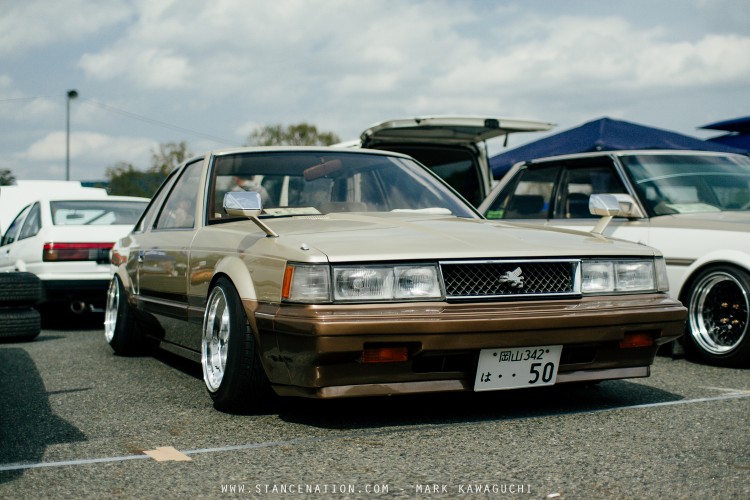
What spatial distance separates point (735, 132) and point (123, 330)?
15.4 meters

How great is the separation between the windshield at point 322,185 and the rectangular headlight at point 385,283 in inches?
51.1

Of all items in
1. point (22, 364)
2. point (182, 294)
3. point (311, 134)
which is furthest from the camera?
point (311, 134)

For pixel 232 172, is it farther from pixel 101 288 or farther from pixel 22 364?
pixel 101 288

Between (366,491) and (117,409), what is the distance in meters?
2.01

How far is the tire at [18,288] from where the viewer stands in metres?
6.01

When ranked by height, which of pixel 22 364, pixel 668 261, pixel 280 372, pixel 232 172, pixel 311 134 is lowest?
pixel 22 364

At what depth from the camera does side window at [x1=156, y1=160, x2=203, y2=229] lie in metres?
5.58

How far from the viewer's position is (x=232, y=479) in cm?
323

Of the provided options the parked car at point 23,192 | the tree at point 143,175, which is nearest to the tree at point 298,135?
the tree at point 143,175

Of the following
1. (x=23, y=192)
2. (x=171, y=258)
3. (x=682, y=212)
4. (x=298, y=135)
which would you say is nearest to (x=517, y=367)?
(x=171, y=258)

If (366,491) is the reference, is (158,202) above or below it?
above

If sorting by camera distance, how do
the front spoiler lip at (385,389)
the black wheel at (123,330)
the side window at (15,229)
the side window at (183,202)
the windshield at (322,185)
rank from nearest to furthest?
the front spoiler lip at (385,389)
the windshield at (322,185)
the side window at (183,202)
the black wheel at (123,330)
the side window at (15,229)

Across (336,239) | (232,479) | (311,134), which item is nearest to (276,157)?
(336,239)

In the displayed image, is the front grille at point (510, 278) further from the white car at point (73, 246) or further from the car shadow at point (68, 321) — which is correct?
the car shadow at point (68, 321)
